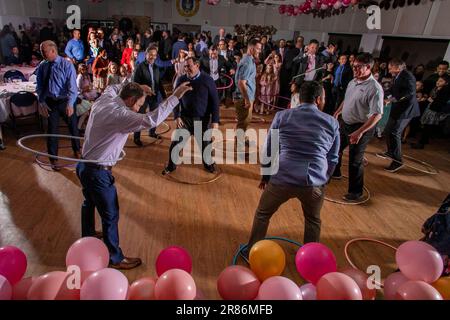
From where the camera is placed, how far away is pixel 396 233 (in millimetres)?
3902

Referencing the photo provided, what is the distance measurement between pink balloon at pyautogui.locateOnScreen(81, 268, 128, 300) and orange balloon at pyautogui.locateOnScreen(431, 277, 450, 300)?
2161 millimetres

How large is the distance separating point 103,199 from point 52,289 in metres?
0.88

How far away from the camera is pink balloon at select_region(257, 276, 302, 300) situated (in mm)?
1980

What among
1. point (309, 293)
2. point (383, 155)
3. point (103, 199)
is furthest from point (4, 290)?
point (383, 155)

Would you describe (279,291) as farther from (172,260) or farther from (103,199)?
(103,199)

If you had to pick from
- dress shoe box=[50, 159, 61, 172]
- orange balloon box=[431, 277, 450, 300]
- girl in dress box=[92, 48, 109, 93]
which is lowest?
dress shoe box=[50, 159, 61, 172]

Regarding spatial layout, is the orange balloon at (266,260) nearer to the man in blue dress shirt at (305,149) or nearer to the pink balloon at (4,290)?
the man in blue dress shirt at (305,149)

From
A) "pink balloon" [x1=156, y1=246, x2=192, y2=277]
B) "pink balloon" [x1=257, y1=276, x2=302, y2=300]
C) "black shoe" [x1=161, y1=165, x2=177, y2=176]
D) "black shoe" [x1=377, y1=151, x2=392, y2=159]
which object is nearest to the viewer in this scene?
"pink balloon" [x1=257, y1=276, x2=302, y2=300]

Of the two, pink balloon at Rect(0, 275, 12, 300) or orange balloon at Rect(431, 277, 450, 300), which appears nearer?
pink balloon at Rect(0, 275, 12, 300)

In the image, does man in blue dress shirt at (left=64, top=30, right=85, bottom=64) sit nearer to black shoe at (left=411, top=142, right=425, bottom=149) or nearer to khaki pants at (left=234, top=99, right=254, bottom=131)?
khaki pants at (left=234, top=99, right=254, bottom=131)

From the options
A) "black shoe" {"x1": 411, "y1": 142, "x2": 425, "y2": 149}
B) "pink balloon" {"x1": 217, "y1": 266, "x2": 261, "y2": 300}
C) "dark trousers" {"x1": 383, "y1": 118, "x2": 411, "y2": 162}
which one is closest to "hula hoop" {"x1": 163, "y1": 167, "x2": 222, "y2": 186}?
"pink balloon" {"x1": 217, "y1": 266, "x2": 261, "y2": 300}

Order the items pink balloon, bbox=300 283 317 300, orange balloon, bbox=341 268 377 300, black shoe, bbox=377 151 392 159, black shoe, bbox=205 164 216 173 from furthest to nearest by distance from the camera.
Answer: black shoe, bbox=377 151 392 159
black shoe, bbox=205 164 216 173
orange balloon, bbox=341 268 377 300
pink balloon, bbox=300 283 317 300

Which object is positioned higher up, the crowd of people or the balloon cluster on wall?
the balloon cluster on wall
